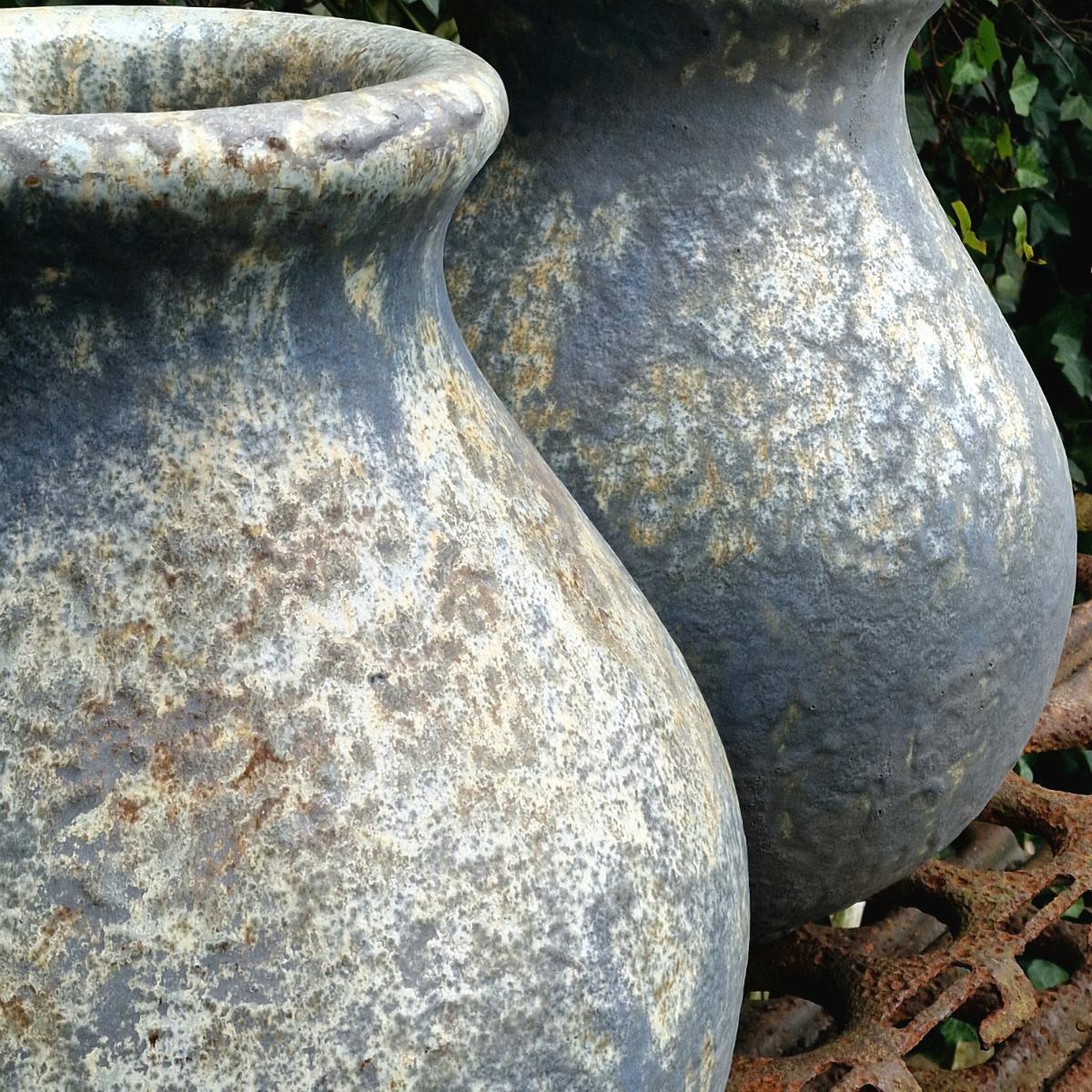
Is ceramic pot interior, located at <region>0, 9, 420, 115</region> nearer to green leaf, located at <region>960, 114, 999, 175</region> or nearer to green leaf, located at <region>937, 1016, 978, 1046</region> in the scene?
green leaf, located at <region>960, 114, 999, 175</region>

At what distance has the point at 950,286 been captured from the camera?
1.28m

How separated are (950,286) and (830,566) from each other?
259 millimetres

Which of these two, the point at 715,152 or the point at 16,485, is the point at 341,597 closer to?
the point at 16,485

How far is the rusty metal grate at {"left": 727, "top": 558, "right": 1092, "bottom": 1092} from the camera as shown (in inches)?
51.3

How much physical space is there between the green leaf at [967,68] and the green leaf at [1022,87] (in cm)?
8

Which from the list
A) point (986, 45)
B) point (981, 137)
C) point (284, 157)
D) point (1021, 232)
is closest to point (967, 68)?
point (986, 45)


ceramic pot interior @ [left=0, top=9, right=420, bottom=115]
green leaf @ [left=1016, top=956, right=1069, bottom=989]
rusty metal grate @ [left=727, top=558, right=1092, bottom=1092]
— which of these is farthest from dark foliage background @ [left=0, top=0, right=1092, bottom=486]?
ceramic pot interior @ [left=0, top=9, right=420, bottom=115]

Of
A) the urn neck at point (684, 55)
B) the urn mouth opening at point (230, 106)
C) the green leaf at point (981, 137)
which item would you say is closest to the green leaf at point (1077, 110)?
the green leaf at point (981, 137)

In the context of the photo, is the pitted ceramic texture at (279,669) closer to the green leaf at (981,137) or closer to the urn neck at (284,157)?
the urn neck at (284,157)

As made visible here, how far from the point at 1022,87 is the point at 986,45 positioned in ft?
0.41

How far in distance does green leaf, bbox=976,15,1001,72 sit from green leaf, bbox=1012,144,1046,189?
15 centimetres

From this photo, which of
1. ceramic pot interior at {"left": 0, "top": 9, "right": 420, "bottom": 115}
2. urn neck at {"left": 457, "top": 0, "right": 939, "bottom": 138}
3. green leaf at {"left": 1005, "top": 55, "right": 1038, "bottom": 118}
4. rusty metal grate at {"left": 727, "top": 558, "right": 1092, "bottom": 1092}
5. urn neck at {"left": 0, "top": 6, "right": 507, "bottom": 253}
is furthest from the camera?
Result: green leaf at {"left": 1005, "top": 55, "right": 1038, "bottom": 118}

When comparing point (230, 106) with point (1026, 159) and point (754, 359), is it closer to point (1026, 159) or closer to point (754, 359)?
point (754, 359)

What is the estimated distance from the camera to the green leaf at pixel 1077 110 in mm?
2430
